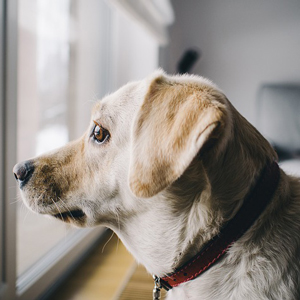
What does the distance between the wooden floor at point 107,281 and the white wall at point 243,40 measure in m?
2.87

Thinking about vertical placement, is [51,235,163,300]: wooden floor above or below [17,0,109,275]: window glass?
below

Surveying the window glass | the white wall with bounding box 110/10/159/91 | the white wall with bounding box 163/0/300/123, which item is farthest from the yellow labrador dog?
the white wall with bounding box 163/0/300/123

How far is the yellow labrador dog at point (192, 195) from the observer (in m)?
0.70

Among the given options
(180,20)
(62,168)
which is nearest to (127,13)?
(62,168)

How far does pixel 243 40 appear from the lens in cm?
428

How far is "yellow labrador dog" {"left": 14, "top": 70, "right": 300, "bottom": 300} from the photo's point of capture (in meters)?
0.70

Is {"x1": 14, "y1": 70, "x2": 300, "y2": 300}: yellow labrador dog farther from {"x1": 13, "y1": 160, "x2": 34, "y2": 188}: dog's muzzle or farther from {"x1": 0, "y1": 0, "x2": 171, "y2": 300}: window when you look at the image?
{"x1": 0, "y1": 0, "x2": 171, "y2": 300}: window

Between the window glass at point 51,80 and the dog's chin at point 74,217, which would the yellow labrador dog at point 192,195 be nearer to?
the dog's chin at point 74,217

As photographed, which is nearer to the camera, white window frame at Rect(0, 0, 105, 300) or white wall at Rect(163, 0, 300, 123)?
white window frame at Rect(0, 0, 105, 300)

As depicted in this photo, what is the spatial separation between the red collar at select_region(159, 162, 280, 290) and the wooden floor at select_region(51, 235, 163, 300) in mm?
856

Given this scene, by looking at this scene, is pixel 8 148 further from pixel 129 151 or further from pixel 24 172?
pixel 129 151

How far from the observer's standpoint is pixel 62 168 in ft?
3.19

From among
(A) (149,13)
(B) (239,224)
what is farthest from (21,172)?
(A) (149,13)

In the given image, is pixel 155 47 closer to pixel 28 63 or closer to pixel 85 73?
pixel 85 73
